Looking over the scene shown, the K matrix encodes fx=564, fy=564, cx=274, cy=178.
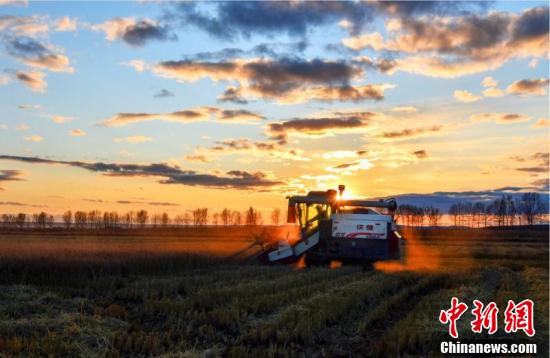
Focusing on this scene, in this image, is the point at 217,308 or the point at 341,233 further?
the point at 341,233

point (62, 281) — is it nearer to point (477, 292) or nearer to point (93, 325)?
point (93, 325)

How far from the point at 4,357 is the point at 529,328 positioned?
10250mm

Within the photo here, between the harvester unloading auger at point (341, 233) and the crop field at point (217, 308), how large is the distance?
93.7 inches

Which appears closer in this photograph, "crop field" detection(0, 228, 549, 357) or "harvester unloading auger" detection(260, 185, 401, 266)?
"crop field" detection(0, 228, 549, 357)

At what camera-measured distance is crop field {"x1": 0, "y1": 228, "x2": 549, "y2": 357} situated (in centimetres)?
995

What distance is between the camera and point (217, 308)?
13188mm

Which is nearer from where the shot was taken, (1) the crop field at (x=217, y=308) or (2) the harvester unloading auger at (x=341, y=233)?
(1) the crop field at (x=217, y=308)

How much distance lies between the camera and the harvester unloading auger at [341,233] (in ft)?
83.9

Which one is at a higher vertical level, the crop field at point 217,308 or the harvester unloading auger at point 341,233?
the harvester unloading auger at point 341,233

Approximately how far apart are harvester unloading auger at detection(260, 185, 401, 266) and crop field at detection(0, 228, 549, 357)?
238 centimetres

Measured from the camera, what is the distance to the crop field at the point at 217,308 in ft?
32.6

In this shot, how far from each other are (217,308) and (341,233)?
13361 millimetres

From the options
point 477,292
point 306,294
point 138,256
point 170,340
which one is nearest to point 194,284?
point 306,294

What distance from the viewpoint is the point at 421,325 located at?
39.2ft
